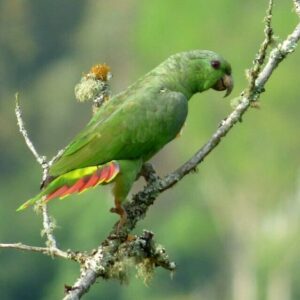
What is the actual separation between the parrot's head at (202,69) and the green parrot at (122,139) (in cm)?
5

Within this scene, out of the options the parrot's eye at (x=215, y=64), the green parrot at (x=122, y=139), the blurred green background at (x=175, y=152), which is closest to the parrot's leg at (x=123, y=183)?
the green parrot at (x=122, y=139)

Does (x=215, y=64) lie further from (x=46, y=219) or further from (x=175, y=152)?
(x=175, y=152)

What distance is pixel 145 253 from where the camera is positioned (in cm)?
300

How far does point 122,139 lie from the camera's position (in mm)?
3141

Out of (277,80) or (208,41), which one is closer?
(277,80)

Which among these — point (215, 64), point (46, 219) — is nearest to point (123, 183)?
point (46, 219)

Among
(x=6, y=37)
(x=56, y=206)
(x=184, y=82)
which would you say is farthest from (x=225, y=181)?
(x=184, y=82)

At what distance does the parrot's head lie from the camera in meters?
3.38

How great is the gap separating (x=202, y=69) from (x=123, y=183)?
48 cm

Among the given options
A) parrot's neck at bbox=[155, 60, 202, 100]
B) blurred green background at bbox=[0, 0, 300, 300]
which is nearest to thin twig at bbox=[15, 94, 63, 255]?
parrot's neck at bbox=[155, 60, 202, 100]

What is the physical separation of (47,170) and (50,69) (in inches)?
640

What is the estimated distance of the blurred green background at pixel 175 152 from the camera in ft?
49.5

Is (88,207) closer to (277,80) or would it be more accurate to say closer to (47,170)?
(277,80)

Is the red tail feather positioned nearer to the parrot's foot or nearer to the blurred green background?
the parrot's foot
